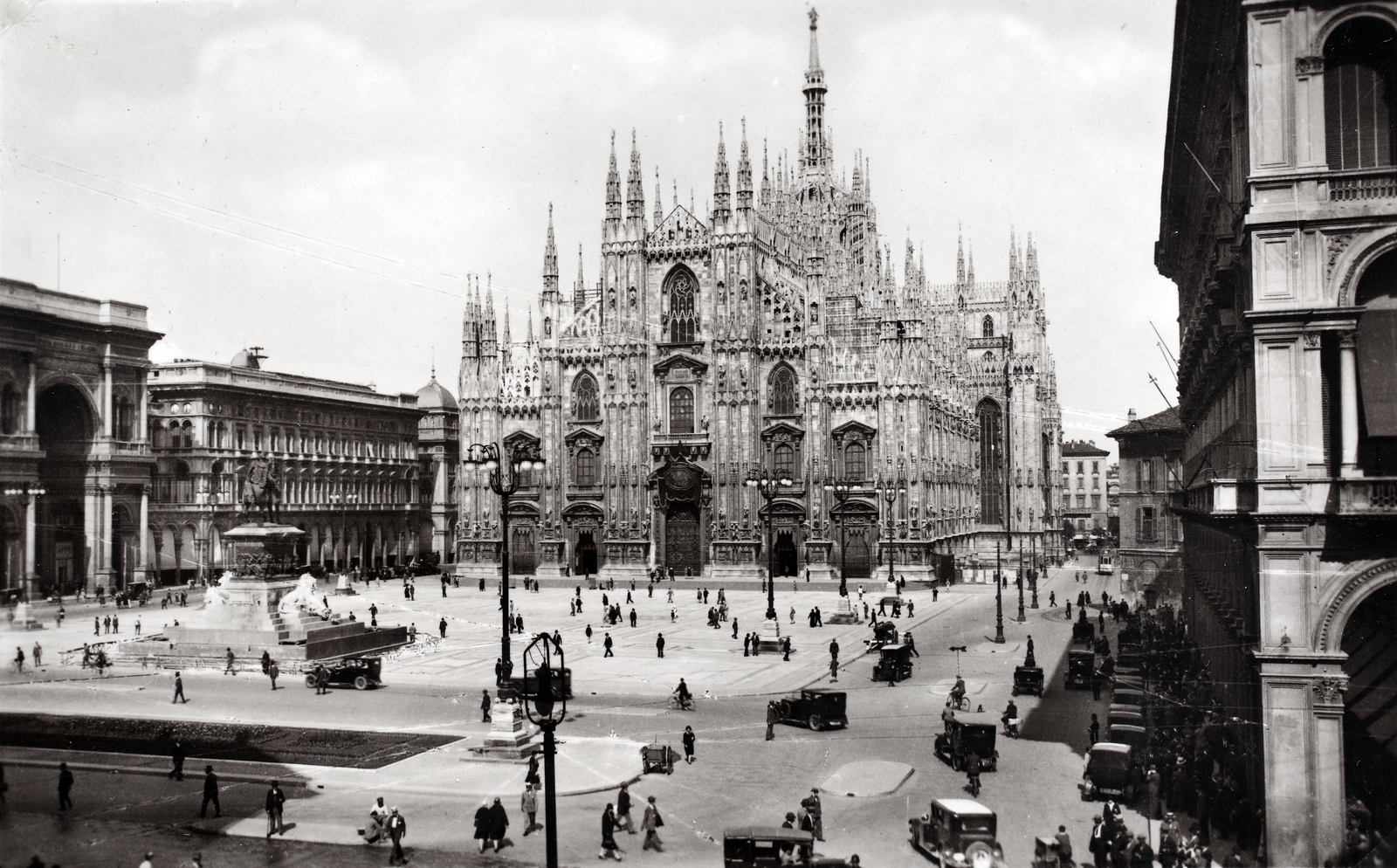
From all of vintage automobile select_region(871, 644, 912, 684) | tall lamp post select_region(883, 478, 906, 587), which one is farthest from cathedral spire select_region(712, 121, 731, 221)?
vintage automobile select_region(871, 644, 912, 684)

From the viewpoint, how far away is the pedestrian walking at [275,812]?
59.4ft

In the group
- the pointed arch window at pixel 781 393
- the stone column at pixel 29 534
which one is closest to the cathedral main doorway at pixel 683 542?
the pointed arch window at pixel 781 393

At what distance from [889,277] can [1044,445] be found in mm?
35966

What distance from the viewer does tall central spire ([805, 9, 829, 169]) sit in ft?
329

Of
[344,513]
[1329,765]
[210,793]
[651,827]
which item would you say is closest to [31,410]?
[210,793]

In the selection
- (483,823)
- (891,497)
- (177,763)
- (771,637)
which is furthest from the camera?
(891,497)

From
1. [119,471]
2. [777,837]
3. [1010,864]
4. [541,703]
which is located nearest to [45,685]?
[119,471]

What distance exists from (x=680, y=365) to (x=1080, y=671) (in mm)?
42690

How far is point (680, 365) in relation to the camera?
2766 inches

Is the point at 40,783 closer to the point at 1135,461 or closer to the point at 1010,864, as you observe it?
the point at 1010,864

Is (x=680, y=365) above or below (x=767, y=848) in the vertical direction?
above

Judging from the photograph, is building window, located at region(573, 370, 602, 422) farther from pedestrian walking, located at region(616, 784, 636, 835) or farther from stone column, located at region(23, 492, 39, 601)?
pedestrian walking, located at region(616, 784, 636, 835)

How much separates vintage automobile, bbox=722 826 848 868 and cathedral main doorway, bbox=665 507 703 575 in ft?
177

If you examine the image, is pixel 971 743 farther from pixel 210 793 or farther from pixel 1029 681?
pixel 210 793
